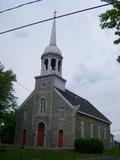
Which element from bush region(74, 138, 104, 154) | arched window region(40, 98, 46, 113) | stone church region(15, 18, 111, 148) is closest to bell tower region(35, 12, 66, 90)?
stone church region(15, 18, 111, 148)

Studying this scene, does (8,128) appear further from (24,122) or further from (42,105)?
(42,105)

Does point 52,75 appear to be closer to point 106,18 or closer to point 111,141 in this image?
point 111,141

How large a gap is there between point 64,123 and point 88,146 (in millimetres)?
5208

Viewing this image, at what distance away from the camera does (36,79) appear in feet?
135

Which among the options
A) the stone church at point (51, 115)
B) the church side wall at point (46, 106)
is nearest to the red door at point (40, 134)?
the stone church at point (51, 115)

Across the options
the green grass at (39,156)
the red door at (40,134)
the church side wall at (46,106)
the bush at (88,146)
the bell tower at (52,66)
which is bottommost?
the green grass at (39,156)

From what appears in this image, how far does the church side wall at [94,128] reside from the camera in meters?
37.2

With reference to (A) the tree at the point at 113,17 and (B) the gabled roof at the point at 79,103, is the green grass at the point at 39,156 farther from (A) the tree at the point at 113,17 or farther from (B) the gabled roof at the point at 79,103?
(A) the tree at the point at 113,17

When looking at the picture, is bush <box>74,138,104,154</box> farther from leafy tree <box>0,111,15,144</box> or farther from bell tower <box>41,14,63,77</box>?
bell tower <box>41,14,63,77</box>

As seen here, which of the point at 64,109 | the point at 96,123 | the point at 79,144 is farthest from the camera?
the point at 96,123

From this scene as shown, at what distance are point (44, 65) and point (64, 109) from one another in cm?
799

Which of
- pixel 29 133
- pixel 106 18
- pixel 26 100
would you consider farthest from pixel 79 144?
pixel 106 18

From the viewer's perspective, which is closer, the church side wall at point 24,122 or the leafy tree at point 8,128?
the leafy tree at point 8,128

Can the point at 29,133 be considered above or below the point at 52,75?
below
